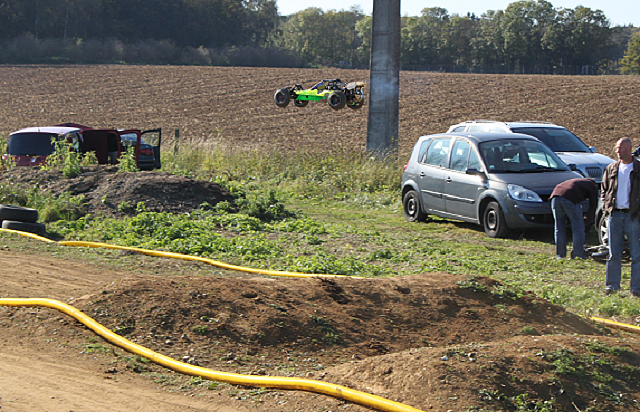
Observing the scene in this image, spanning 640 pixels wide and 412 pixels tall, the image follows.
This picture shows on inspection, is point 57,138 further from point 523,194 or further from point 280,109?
point 280,109

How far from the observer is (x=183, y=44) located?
10050cm

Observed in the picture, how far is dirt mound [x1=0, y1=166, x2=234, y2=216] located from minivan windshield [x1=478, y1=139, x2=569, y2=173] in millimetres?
5711

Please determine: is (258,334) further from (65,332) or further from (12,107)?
(12,107)

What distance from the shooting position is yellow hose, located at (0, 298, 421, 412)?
421cm

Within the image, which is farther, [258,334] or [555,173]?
[555,173]

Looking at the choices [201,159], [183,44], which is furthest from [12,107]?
[183,44]

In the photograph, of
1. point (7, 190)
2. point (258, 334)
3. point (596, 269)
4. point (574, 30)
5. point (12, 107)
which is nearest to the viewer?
point (258, 334)

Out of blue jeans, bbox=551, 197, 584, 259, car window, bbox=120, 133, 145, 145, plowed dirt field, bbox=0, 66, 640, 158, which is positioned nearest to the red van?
car window, bbox=120, 133, 145, 145

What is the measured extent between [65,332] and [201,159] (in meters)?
17.2

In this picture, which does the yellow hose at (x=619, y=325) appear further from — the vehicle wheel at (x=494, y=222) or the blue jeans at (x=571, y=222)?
the vehicle wheel at (x=494, y=222)

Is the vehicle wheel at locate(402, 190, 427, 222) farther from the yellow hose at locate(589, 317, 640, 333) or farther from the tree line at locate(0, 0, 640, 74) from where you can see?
the tree line at locate(0, 0, 640, 74)

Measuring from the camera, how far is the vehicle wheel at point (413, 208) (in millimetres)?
13305

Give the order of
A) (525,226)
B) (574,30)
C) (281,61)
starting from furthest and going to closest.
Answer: (574,30) → (281,61) → (525,226)

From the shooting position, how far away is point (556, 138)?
14.8m
